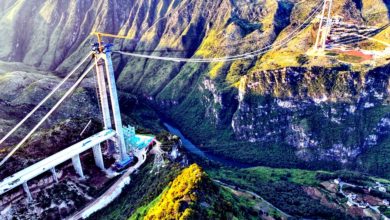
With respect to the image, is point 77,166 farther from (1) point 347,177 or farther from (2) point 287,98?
(2) point 287,98

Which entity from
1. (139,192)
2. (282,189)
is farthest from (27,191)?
(282,189)

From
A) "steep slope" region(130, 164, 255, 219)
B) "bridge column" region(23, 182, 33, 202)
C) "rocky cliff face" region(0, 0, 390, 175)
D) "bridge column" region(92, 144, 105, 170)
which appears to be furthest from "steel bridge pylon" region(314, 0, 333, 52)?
"bridge column" region(23, 182, 33, 202)

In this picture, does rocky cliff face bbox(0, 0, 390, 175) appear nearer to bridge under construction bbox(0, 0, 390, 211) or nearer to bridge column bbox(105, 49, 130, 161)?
bridge under construction bbox(0, 0, 390, 211)

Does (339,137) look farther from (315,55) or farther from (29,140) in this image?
(29,140)

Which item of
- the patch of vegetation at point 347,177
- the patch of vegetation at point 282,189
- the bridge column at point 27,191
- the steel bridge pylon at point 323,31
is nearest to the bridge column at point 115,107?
the bridge column at point 27,191

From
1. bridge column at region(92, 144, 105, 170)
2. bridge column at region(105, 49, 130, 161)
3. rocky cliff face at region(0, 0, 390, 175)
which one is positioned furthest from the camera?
rocky cliff face at region(0, 0, 390, 175)

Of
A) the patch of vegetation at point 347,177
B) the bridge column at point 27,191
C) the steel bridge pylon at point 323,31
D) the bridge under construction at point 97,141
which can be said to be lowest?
the patch of vegetation at point 347,177

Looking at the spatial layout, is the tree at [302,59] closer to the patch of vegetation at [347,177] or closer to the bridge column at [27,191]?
the patch of vegetation at [347,177]
